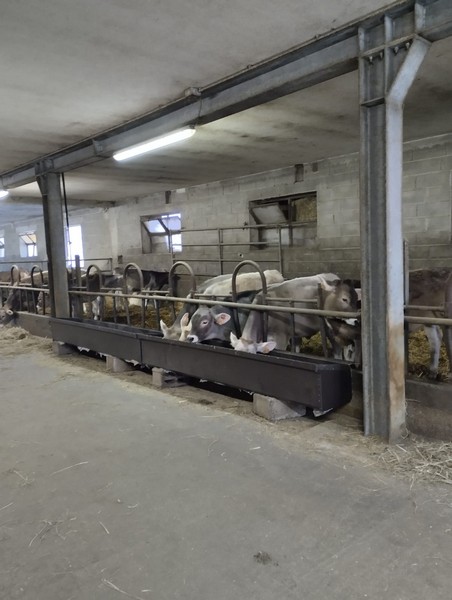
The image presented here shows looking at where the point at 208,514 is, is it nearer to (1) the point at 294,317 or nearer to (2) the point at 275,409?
(2) the point at 275,409

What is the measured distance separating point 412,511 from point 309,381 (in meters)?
1.13

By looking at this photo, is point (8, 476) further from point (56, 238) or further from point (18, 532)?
point (56, 238)

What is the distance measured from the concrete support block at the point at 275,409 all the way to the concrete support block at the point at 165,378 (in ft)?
3.62

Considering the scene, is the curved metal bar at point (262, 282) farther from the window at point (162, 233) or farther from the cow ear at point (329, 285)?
the window at point (162, 233)

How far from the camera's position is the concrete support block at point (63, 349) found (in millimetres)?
5961

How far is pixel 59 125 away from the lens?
189 inches

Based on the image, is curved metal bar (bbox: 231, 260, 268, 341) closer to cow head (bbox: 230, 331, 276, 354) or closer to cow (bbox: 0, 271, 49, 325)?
cow head (bbox: 230, 331, 276, 354)

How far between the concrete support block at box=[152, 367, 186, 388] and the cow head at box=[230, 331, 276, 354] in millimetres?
912

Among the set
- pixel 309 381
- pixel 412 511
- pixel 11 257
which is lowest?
pixel 412 511

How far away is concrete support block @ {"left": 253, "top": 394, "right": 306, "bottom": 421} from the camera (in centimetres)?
343

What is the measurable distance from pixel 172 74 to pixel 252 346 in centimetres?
227

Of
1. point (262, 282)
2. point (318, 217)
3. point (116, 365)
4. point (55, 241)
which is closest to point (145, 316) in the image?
point (55, 241)

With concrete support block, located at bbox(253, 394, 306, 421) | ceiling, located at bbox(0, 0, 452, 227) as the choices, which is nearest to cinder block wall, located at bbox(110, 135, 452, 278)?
ceiling, located at bbox(0, 0, 452, 227)

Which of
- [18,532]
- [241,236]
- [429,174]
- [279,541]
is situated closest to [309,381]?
[279,541]
